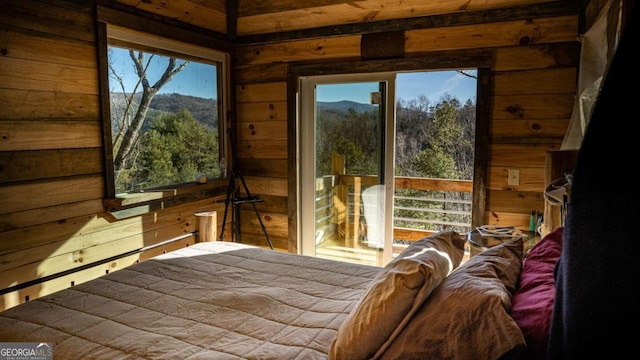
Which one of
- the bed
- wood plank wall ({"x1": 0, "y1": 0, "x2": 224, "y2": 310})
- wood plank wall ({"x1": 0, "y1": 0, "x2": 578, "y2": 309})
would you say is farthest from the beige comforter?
wood plank wall ({"x1": 0, "y1": 0, "x2": 578, "y2": 309})

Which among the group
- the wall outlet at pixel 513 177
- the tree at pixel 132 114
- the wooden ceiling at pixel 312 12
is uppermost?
the wooden ceiling at pixel 312 12

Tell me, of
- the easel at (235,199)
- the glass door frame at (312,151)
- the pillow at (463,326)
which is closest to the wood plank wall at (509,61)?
the glass door frame at (312,151)

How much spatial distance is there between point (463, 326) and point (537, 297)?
0.77 ft

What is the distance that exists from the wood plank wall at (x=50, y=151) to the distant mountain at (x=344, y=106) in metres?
1.85

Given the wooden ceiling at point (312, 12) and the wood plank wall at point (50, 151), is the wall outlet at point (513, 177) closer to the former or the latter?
the wooden ceiling at point (312, 12)

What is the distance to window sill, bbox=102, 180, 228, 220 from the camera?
116 inches

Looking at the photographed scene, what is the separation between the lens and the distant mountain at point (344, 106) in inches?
145

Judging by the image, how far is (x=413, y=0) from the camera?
328cm

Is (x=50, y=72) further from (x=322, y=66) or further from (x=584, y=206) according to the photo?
(x=584, y=206)

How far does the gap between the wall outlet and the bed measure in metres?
1.49

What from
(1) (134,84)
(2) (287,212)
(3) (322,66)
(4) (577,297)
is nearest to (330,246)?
(2) (287,212)

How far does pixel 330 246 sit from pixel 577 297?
346cm

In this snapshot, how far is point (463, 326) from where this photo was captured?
1.10m

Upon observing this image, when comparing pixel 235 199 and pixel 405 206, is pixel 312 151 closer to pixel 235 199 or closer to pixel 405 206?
pixel 235 199
